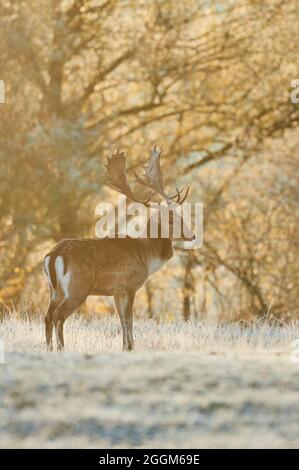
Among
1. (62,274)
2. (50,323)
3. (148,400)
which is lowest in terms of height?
(148,400)

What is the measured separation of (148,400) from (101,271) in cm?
368

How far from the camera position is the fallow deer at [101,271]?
873 cm

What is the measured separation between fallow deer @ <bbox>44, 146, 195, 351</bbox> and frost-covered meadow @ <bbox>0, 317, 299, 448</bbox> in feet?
5.78

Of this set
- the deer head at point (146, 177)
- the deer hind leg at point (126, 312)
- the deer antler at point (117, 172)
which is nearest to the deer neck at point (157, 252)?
the deer head at point (146, 177)

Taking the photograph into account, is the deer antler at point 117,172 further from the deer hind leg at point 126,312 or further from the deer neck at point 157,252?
the deer hind leg at point 126,312

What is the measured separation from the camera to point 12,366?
6.31m

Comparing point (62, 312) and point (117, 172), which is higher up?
point (117, 172)

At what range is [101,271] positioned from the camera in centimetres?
902

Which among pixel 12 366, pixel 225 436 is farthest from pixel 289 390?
pixel 12 366

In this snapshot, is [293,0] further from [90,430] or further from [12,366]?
[90,430]

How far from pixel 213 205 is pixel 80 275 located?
9.12 meters

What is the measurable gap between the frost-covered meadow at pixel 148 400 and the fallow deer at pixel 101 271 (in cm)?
176

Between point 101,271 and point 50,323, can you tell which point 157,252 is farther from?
point 50,323

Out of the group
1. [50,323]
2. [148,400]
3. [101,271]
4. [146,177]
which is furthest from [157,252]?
[148,400]
